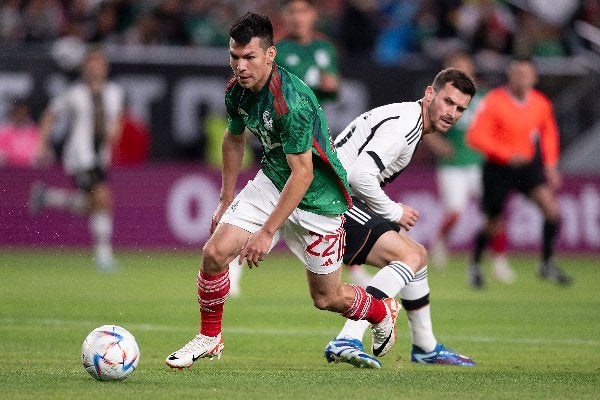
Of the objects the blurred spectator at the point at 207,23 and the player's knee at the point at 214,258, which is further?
the blurred spectator at the point at 207,23

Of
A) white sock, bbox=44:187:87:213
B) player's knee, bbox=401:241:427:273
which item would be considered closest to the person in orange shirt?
white sock, bbox=44:187:87:213

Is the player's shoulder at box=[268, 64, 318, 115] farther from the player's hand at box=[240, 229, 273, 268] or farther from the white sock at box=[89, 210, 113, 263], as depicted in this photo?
the white sock at box=[89, 210, 113, 263]

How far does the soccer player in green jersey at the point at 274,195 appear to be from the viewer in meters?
7.41

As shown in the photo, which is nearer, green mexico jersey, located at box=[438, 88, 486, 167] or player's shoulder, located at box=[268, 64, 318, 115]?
player's shoulder, located at box=[268, 64, 318, 115]

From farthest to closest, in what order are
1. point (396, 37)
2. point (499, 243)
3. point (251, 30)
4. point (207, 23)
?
point (396, 37) < point (207, 23) < point (499, 243) < point (251, 30)

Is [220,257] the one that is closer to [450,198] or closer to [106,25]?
[450,198]

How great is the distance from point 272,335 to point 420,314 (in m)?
1.76

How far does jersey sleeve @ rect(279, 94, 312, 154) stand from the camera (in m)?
7.39

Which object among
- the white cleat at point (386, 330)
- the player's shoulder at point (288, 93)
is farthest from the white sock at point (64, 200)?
the player's shoulder at point (288, 93)

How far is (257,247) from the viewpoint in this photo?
7.30 metres

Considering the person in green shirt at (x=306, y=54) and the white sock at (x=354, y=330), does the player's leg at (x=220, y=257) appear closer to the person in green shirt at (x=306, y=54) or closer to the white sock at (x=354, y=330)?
the white sock at (x=354, y=330)

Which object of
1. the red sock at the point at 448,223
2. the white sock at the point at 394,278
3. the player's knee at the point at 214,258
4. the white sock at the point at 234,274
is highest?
the player's knee at the point at 214,258

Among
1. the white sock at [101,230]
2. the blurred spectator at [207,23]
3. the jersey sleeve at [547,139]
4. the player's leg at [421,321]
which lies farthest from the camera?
the blurred spectator at [207,23]

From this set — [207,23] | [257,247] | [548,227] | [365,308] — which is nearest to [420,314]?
[365,308]
